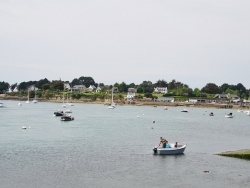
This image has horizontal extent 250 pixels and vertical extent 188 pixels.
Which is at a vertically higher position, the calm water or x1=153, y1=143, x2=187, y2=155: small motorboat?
x1=153, y1=143, x2=187, y2=155: small motorboat

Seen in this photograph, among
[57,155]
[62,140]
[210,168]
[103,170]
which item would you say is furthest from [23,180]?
[62,140]

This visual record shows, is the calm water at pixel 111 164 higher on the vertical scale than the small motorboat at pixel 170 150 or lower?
lower

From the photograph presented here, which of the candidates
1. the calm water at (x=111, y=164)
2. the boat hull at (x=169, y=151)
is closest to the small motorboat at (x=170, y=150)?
the boat hull at (x=169, y=151)

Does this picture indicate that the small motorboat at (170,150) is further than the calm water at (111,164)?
Yes

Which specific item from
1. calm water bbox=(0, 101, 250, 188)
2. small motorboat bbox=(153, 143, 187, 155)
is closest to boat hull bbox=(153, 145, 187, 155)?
small motorboat bbox=(153, 143, 187, 155)

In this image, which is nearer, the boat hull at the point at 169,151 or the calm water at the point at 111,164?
the calm water at the point at 111,164

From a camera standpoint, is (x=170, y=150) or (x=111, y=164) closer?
(x=111, y=164)

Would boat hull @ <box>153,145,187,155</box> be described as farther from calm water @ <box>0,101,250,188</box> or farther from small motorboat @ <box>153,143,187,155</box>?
calm water @ <box>0,101,250,188</box>

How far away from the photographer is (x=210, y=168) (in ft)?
144

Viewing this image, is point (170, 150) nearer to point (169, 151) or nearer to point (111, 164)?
point (169, 151)

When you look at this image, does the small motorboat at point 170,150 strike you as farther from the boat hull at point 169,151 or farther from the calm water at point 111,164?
the calm water at point 111,164

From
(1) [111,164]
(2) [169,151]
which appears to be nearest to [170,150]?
(2) [169,151]

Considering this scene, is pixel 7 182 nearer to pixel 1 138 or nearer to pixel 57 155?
pixel 57 155

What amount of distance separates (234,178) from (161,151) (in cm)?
1349
